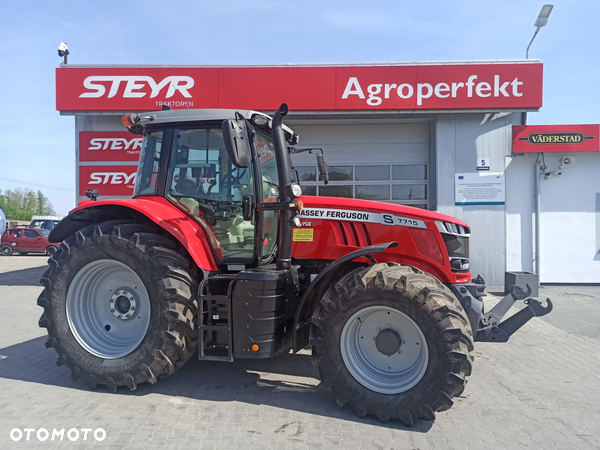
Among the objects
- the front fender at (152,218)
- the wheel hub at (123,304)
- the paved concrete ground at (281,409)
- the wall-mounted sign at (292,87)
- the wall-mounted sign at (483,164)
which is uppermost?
the wall-mounted sign at (292,87)

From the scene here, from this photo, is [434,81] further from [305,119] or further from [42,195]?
[42,195]

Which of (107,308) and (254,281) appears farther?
(107,308)

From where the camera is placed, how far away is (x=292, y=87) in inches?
382

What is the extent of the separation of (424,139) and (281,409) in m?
→ 8.59

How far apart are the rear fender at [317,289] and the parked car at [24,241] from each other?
21420 millimetres

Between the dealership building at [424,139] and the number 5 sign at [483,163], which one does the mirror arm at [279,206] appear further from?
the number 5 sign at [483,163]

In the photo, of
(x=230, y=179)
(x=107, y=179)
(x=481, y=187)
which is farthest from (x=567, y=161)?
(x=107, y=179)

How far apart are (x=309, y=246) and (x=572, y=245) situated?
364 inches

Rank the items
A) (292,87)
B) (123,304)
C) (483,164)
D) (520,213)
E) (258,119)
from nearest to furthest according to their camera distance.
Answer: (258,119) → (123,304) → (292,87) → (483,164) → (520,213)

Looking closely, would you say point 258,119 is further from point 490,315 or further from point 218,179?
point 490,315

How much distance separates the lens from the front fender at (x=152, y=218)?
156 inches

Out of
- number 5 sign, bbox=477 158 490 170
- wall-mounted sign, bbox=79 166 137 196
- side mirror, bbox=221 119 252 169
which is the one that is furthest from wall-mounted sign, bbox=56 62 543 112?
side mirror, bbox=221 119 252 169

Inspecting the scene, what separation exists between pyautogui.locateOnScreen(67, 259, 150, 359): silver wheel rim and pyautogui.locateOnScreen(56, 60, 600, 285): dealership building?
6379 millimetres

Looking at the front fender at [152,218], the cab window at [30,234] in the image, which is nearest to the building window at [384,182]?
the front fender at [152,218]
